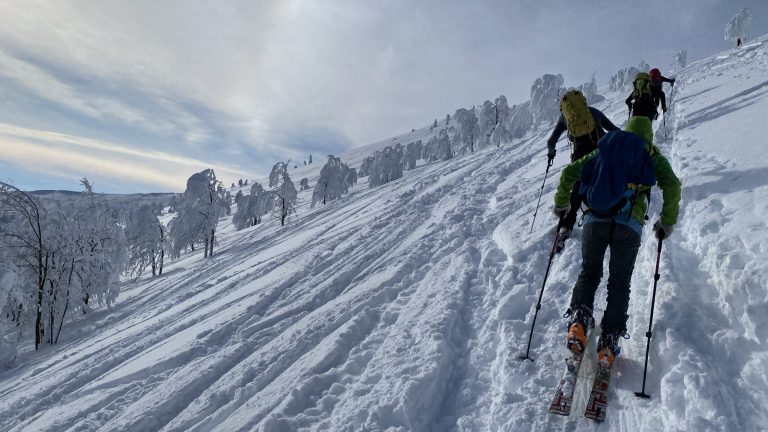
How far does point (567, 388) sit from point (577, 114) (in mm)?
4160

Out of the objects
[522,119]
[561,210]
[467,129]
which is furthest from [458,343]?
[522,119]

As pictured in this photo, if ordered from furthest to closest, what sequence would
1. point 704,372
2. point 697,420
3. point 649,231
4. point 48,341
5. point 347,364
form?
1. point 48,341
2. point 649,231
3. point 347,364
4. point 704,372
5. point 697,420

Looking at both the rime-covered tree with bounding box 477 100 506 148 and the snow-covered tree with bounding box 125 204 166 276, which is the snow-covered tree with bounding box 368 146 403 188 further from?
the snow-covered tree with bounding box 125 204 166 276

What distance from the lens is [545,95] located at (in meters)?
74.2

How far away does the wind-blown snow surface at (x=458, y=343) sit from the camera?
3666 millimetres

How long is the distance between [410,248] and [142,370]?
6.23 metres

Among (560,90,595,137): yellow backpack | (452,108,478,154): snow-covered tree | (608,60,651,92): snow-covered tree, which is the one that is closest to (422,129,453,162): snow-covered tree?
(452,108,478,154): snow-covered tree

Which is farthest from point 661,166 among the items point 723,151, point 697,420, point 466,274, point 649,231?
point 723,151

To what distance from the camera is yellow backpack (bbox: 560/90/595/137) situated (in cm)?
608

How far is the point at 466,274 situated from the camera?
7.70 metres

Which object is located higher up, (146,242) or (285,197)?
(285,197)

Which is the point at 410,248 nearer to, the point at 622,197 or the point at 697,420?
the point at 622,197

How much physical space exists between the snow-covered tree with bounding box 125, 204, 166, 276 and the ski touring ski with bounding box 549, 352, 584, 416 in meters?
45.0

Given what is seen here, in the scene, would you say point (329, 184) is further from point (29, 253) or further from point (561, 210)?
point (561, 210)
